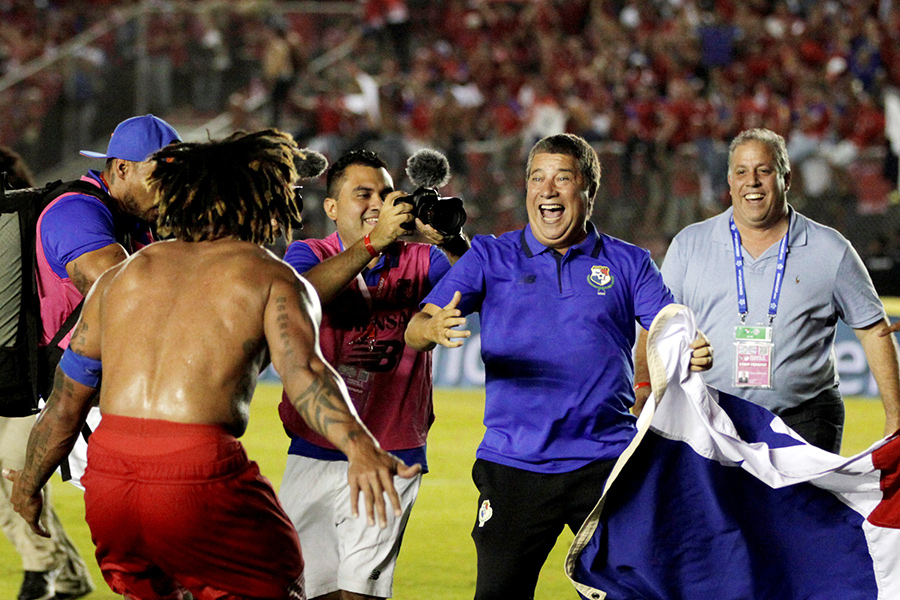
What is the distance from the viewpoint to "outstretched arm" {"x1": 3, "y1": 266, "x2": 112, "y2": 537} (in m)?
3.83

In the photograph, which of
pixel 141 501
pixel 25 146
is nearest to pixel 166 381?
pixel 141 501

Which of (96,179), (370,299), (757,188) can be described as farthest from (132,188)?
(757,188)

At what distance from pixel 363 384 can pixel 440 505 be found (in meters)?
3.68

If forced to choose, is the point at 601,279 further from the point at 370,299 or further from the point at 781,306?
the point at 781,306

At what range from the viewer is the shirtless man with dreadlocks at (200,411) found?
3.48 meters

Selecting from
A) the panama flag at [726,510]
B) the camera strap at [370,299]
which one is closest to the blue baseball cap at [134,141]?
the camera strap at [370,299]

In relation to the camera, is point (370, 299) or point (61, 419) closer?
point (61, 419)

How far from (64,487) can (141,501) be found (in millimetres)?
6465

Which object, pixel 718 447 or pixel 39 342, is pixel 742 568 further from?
pixel 39 342

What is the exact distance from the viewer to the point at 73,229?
5121 mm

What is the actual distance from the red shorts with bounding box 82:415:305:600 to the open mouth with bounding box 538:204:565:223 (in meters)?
1.77

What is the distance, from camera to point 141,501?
347cm

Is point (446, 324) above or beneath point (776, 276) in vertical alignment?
beneath

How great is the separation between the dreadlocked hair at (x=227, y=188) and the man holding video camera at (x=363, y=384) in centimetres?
114
